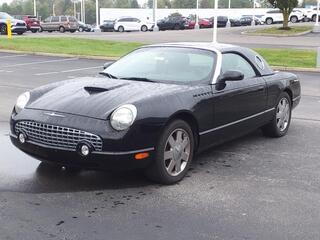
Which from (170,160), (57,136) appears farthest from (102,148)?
(170,160)

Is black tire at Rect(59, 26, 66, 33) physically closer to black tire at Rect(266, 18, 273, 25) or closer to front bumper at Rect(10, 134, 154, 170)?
black tire at Rect(266, 18, 273, 25)

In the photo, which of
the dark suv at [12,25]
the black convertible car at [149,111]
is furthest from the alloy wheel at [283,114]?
the dark suv at [12,25]

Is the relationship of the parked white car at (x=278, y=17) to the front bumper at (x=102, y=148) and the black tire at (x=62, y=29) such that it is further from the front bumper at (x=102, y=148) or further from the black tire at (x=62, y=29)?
the front bumper at (x=102, y=148)

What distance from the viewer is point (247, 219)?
434 cm

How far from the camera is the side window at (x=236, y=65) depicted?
6.30m

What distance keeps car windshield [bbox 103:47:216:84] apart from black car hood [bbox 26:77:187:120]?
0.32 meters

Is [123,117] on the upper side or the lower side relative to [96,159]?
upper

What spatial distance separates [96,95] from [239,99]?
6.28 feet

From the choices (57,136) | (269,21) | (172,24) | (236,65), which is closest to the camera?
(57,136)

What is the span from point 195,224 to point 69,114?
5.25ft

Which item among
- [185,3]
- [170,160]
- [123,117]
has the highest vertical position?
[185,3]

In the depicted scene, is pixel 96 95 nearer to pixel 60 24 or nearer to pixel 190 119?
pixel 190 119

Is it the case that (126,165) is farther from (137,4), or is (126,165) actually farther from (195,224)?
(137,4)

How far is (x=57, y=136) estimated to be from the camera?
4.84 m
